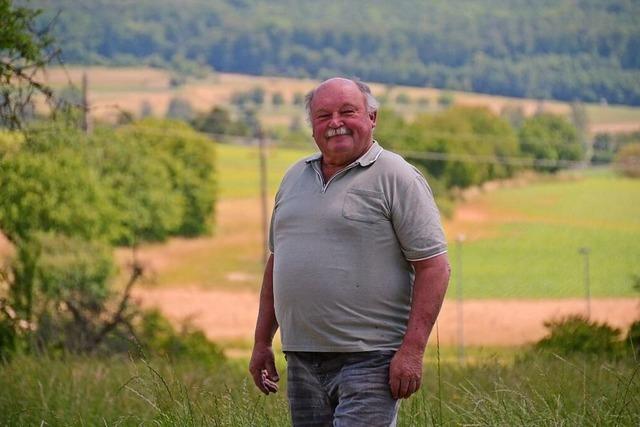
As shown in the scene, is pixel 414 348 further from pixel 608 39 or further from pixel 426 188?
pixel 608 39

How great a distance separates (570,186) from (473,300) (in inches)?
1031

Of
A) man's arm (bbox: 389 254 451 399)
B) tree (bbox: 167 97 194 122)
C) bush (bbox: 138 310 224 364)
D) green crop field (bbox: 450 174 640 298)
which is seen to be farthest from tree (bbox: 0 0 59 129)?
tree (bbox: 167 97 194 122)

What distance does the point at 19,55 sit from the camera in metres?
9.70

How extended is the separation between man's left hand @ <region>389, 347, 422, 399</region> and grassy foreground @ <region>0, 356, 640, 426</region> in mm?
387

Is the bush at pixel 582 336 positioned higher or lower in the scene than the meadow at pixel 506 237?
higher

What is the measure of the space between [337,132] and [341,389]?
38.0 inches

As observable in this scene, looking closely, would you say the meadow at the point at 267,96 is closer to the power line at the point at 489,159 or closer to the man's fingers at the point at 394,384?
the power line at the point at 489,159

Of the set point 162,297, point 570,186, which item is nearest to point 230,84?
point 570,186

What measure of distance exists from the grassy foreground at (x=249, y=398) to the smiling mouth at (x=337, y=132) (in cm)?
100

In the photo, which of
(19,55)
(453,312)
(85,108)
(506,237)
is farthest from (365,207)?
(506,237)

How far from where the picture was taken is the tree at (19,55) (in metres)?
9.21

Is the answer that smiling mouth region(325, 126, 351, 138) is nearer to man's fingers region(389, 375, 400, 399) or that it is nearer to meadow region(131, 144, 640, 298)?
man's fingers region(389, 375, 400, 399)

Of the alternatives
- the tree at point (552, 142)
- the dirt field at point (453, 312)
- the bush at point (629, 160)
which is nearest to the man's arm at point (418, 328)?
the dirt field at point (453, 312)

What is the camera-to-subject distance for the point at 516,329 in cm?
5741
